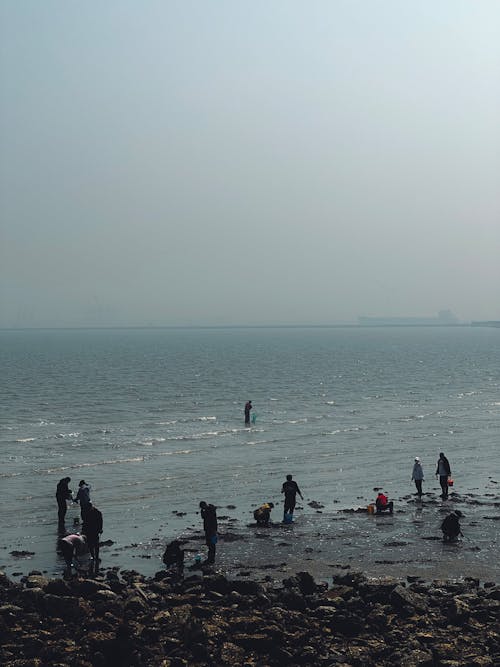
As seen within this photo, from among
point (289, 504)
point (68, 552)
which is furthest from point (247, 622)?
point (289, 504)

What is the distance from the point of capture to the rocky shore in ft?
45.0

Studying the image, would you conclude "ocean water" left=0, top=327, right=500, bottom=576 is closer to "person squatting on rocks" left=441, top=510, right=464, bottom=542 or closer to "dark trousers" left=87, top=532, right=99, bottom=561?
"dark trousers" left=87, top=532, right=99, bottom=561

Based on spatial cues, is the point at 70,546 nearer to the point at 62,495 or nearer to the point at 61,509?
the point at 62,495

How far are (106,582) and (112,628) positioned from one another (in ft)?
9.85

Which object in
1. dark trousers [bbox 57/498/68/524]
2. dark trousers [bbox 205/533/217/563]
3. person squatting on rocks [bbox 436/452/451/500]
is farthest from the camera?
person squatting on rocks [bbox 436/452/451/500]

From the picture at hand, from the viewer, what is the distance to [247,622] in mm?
14953

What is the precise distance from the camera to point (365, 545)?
872 inches

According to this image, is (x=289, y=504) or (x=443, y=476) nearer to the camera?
(x=289, y=504)

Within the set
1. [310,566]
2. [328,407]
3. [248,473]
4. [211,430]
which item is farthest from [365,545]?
[328,407]

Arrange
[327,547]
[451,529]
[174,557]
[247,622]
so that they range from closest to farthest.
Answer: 1. [247,622]
2. [174,557]
3. [327,547]
4. [451,529]

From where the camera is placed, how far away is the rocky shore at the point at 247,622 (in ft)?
45.0

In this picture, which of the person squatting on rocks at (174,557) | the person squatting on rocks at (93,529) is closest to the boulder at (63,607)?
the person squatting on rocks at (174,557)

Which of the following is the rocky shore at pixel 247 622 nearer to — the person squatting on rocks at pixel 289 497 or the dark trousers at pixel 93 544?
the dark trousers at pixel 93 544

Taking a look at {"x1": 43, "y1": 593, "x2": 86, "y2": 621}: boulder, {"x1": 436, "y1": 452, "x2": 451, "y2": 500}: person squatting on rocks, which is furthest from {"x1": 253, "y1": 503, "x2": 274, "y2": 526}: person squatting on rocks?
{"x1": 43, "y1": 593, "x2": 86, "y2": 621}: boulder
